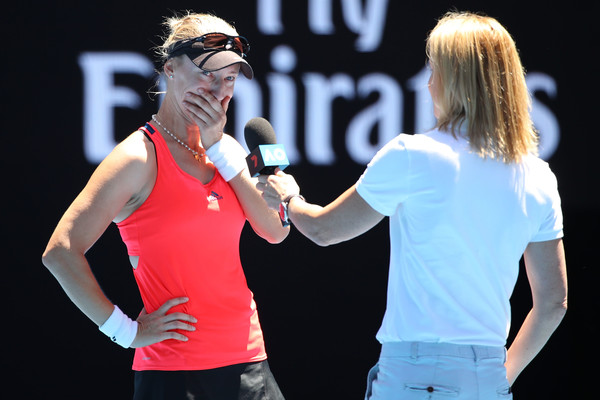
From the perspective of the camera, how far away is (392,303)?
6.41 ft

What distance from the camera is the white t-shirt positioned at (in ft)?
6.06

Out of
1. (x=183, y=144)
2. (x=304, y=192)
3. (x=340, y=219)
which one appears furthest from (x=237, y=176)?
(x=304, y=192)

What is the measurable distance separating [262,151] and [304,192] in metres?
1.84

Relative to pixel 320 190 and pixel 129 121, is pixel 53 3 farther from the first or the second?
pixel 320 190

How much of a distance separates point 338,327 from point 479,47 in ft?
8.30

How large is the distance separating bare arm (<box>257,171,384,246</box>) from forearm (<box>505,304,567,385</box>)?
56 centimetres

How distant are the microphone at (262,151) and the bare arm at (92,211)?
1.05 feet

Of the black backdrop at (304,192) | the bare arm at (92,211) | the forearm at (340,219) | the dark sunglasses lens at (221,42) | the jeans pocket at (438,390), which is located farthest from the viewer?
the black backdrop at (304,192)

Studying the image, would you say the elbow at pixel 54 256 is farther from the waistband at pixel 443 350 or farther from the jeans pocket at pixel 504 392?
the jeans pocket at pixel 504 392

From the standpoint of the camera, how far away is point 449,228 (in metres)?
1.85

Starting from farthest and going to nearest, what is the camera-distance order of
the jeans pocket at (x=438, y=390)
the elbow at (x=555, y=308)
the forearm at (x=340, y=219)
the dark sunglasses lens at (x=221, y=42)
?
the dark sunglasses lens at (x=221, y=42)
the elbow at (x=555, y=308)
the forearm at (x=340, y=219)
the jeans pocket at (x=438, y=390)

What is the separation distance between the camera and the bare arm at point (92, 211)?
2.22m

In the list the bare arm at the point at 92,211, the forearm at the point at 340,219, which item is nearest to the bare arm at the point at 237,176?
the bare arm at the point at 92,211

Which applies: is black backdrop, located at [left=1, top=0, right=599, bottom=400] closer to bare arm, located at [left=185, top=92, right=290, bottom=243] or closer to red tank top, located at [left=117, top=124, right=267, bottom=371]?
bare arm, located at [left=185, top=92, right=290, bottom=243]
